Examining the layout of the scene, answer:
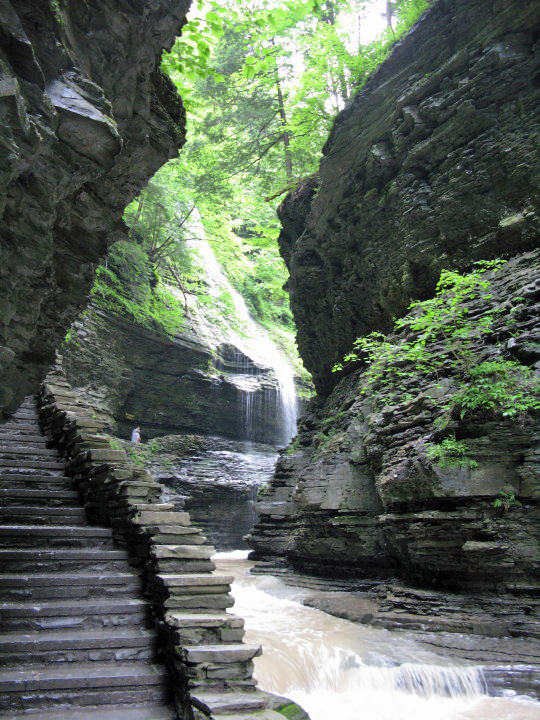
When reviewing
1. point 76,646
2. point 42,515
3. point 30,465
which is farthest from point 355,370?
point 76,646

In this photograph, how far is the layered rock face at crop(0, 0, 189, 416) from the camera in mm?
3162

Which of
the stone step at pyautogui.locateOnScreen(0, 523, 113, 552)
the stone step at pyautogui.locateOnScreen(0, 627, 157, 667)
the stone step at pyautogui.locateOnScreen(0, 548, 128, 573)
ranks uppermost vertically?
the stone step at pyautogui.locateOnScreen(0, 523, 113, 552)

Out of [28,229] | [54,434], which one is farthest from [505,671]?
[54,434]

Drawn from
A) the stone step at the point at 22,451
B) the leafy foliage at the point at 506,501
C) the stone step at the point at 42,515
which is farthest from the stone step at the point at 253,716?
the stone step at the point at 22,451

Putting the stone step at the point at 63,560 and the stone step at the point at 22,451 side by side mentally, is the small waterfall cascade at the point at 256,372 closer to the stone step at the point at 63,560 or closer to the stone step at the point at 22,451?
the stone step at the point at 22,451

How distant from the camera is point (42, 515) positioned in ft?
23.3

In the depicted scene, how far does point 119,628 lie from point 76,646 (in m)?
0.50

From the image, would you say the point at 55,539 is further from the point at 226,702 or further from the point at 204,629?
the point at 226,702

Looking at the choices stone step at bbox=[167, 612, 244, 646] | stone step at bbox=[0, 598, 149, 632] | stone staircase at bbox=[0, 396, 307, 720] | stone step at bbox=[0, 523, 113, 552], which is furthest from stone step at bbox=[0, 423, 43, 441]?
stone step at bbox=[167, 612, 244, 646]

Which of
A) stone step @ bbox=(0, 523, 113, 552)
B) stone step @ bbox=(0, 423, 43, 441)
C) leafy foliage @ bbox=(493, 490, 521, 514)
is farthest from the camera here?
stone step @ bbox=(0, 423, 43, 441)

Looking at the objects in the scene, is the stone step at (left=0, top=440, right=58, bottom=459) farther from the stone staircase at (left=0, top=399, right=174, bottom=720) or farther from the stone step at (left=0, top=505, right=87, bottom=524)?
the stone step at (left=0, top=505, right=87, bottom=524)

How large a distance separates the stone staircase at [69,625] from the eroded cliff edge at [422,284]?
5.30 m

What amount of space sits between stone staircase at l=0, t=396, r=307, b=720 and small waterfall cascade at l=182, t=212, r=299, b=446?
17558 millimetres

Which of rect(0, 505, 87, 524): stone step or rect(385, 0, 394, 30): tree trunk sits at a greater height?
rect(385, 0, 394, 30): tree trunk
